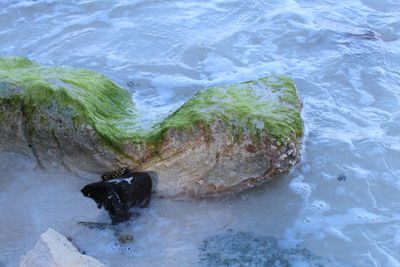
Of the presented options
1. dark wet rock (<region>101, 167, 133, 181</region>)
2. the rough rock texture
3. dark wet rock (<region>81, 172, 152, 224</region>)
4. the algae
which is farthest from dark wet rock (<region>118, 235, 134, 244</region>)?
the algae

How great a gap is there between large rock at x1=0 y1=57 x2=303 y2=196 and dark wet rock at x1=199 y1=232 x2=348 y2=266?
617 mm

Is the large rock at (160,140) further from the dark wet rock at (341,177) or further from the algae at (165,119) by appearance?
the dark wet rock at (341,177)

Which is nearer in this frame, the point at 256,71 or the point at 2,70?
the point at 2,70

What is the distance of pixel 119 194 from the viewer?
13.9ft

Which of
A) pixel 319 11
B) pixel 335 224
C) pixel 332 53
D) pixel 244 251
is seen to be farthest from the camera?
pixel 319 11

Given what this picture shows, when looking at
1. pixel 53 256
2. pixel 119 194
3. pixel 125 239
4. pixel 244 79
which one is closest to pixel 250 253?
pixel 125 239

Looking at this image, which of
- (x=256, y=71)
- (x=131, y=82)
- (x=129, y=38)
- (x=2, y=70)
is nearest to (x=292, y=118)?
(x=256, y=71)

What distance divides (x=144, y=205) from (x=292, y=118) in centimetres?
178

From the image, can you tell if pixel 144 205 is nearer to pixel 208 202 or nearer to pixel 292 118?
pixel 208 202

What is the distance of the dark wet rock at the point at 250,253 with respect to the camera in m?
3.86

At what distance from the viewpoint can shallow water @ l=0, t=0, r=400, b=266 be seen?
13.5 ft

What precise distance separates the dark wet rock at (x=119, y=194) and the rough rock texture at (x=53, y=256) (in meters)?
0.66

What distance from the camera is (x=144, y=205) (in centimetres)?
440

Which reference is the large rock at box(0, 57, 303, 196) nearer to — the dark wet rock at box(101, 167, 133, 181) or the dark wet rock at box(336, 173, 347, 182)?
the dark wet rock at box(101, 167, 133, 181)
